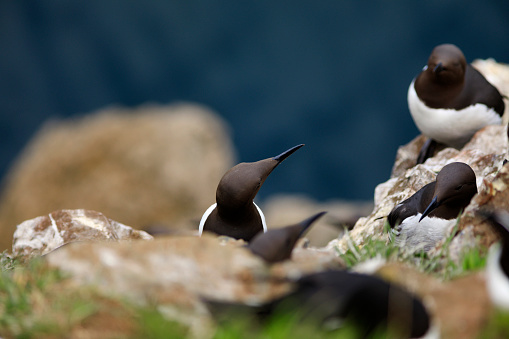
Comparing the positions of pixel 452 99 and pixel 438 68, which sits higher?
pixel 438 68

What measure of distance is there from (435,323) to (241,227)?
2770mm

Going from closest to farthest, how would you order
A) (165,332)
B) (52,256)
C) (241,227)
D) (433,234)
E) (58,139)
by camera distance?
(165,332)
(52,256)
(433,234)
(241,227)
(58,139)

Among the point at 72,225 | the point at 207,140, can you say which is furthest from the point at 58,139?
the point at 72,225

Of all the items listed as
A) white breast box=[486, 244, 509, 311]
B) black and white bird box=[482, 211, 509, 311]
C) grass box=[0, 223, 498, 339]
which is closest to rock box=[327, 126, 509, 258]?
black and white bird box=[482, 211, 509, 311]

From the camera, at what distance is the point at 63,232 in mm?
5910

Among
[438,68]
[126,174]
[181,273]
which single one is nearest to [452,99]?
[438,68]

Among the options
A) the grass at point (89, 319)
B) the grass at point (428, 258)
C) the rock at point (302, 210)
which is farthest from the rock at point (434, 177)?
the rock at point (302, 210)

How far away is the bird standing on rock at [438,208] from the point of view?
494 cm

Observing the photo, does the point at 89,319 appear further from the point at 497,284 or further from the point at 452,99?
the point at 452,99

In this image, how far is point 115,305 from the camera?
329cm

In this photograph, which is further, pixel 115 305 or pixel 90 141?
pixel 90 141

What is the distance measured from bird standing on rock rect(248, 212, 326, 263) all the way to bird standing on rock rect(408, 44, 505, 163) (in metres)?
3.96

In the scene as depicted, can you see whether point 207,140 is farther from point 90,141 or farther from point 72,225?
point 72,225

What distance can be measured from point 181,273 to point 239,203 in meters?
2.20
